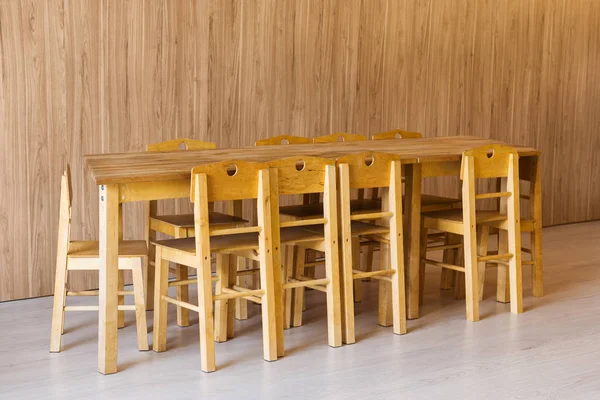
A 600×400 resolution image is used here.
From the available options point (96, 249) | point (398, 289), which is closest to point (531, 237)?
point (398, 289)

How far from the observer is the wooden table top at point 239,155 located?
12.6 feet

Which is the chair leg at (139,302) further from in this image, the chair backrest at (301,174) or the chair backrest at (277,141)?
the chair backrest at (277,141)

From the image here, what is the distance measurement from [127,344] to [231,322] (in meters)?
0.51

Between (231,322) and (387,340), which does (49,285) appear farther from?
(387,340)

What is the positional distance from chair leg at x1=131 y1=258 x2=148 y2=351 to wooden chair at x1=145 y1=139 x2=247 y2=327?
1.22 feet

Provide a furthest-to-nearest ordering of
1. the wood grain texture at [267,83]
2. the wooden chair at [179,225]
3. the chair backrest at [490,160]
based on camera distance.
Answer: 1. the wood grain texture at [267,83]
2. the chair backrest at [490,160]
3. the wooden chair at [179,225]

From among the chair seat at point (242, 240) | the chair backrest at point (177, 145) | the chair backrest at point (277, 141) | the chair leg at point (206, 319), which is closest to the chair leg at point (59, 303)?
the chair seat at point (242, 240)

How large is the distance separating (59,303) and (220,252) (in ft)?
2.64

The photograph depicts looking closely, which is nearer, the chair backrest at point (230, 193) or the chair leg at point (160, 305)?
the chair backrest at point (230, 193)

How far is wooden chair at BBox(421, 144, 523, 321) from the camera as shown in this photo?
4.57 m

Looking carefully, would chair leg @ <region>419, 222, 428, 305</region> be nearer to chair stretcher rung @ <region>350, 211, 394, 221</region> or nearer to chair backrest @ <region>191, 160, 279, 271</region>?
chair stretcher rung @ <region>350, 211, 394, 221</region>

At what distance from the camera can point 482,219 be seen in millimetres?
4785

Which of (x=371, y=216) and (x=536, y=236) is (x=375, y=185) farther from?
(x=536, y=236)

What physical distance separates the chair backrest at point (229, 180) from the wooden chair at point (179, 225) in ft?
1.96
